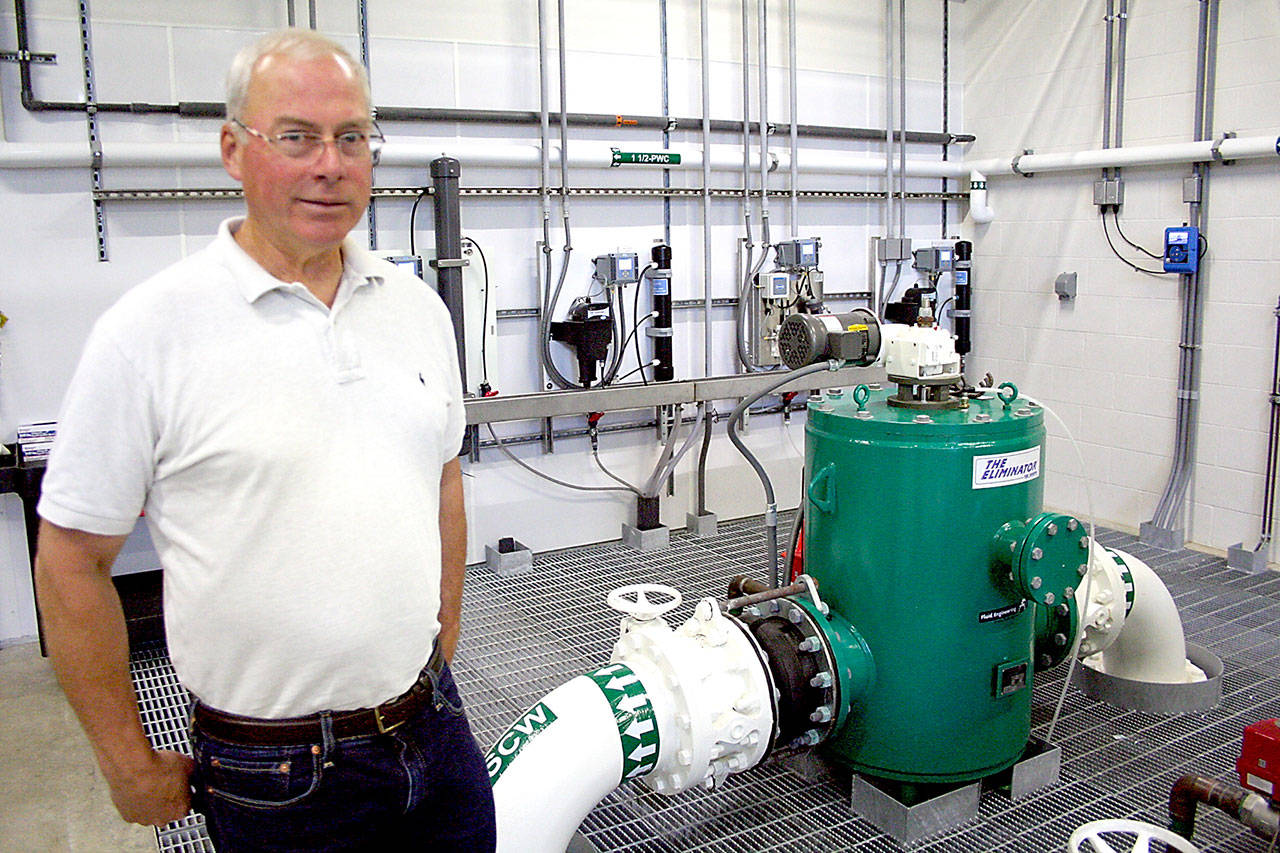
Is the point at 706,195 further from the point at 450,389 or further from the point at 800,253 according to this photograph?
the point at 450,389

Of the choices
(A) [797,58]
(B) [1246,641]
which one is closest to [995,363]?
(A) [797,58]

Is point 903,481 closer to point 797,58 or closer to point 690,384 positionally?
point 690,384

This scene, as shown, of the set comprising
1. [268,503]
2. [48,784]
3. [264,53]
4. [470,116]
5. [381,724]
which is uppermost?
[470,116]

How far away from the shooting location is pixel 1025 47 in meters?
4.98

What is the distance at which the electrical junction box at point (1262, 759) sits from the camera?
6.43ft

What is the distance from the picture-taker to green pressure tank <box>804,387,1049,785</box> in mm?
2162

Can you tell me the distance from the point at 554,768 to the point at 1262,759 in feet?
4.36

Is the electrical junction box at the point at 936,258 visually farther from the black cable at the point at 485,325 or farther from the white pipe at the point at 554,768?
the white pipe at the point at 554,768

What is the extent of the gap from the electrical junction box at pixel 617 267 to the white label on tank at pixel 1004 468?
2266 millimetres

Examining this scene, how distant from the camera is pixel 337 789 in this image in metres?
1.21

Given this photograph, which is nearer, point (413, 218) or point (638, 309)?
point (413, 218)

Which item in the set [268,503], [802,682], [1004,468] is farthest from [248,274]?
[1004,468]

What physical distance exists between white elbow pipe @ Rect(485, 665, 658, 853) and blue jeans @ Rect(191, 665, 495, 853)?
19.6 inches

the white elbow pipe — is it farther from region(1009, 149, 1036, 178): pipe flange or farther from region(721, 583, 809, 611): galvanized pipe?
region(1009, 149, 1036, 178): pipe flange
